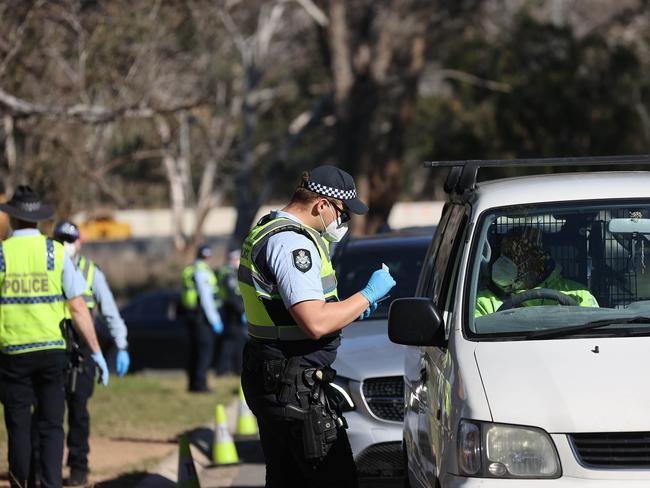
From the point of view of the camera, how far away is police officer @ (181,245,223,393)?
15156mm

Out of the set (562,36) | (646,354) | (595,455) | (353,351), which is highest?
(562,36)

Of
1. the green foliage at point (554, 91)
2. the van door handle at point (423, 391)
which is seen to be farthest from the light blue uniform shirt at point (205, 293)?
the green foliage at point (554, 91)

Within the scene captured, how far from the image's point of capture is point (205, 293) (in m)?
15.4

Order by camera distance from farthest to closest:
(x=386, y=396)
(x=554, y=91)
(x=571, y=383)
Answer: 1. (x=554, y=91)
2. (x=386, y=396)
3. (x=571, y=383)

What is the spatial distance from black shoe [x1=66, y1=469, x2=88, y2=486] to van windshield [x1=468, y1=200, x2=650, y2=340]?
13.6 feet

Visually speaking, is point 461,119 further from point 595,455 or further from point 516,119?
point 595,455

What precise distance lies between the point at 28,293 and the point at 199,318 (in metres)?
8.51

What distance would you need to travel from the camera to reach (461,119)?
Result: 40.7 meters

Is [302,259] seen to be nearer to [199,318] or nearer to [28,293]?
[28,293]

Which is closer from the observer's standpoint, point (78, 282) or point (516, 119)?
point (78, 282)

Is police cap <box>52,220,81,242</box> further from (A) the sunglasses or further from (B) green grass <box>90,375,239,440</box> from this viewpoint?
(A) the sunglasses

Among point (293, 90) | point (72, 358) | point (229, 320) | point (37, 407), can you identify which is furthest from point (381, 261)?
point (293, 90)

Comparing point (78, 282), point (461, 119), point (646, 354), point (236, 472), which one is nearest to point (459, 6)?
point (461, 119)

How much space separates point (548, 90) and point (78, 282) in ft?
104
